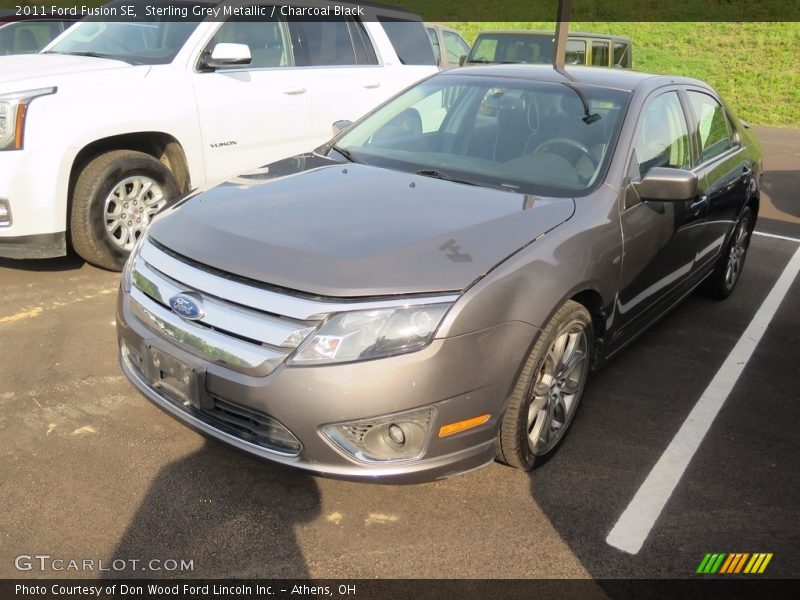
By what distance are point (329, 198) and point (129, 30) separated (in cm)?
354

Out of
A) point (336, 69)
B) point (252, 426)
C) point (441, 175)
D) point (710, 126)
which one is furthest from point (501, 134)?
point (336, 69)

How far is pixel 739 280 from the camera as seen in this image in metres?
5.94

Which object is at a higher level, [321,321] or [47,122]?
[47,122]

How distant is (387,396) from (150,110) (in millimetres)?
3450

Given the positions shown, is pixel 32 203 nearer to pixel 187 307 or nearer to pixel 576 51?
pixel 187 307

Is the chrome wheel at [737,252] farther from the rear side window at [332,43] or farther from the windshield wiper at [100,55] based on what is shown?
the windshield wiper at [100,55]

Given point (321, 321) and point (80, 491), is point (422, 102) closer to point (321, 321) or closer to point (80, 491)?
point (321, 321)

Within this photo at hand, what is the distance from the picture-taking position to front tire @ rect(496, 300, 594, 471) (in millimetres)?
2777

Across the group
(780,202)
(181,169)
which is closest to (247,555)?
(181,169)

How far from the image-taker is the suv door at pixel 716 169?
4.38 metres

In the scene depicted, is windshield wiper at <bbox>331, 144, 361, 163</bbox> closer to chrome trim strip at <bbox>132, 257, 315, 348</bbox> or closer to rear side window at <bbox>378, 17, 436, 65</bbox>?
chrome trim strip at <bbox>132, 257, 315, 348</bbox>

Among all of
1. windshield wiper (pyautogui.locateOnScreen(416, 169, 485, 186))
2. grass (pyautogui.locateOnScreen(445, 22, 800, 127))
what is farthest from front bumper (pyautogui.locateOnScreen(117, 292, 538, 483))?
grass (pyautogui.locateOnScreen(445, 22, 800, 127))

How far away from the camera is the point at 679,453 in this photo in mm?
3367

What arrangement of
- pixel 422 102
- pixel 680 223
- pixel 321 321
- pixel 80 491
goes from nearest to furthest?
1. pixel 321 321
2. pixel 80 491
3. pixel 680 223
4. pixel 422 102
